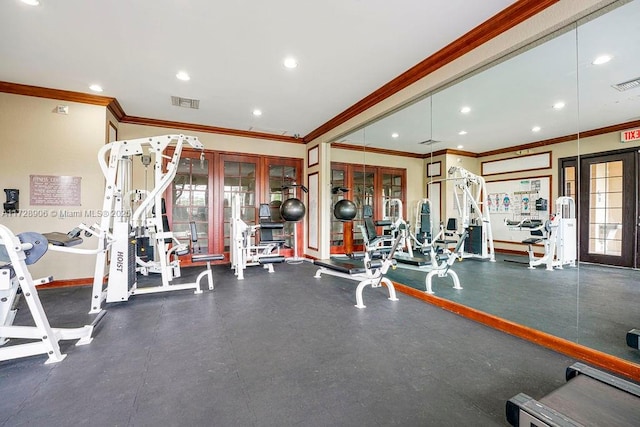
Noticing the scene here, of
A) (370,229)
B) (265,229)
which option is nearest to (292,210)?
(265,229)

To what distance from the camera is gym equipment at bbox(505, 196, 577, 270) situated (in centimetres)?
247

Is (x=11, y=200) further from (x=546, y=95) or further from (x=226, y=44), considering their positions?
(x=546, y=95)

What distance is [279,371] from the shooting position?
193 cm

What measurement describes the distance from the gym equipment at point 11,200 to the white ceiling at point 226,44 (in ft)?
5.01

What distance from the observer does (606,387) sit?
148cm

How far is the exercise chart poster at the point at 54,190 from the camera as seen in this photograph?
4.04 m

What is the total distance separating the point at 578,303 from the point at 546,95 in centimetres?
196

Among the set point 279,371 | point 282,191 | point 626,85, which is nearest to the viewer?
point 279,371

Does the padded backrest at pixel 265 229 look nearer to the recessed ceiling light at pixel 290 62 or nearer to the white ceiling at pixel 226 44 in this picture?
the white ceiling at pixel 226 44

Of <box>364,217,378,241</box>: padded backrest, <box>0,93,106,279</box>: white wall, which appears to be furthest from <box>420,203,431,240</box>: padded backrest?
<box>0,93,106,279</box>: white wall

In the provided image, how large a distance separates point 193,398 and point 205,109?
462cm

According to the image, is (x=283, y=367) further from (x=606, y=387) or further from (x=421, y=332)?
(x=606, y=387)

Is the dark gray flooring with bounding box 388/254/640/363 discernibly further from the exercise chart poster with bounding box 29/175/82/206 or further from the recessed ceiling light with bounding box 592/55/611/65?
the exercise chart poster with bounding box 29/175/82/206

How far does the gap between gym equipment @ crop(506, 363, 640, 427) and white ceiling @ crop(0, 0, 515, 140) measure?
2.92 meters
